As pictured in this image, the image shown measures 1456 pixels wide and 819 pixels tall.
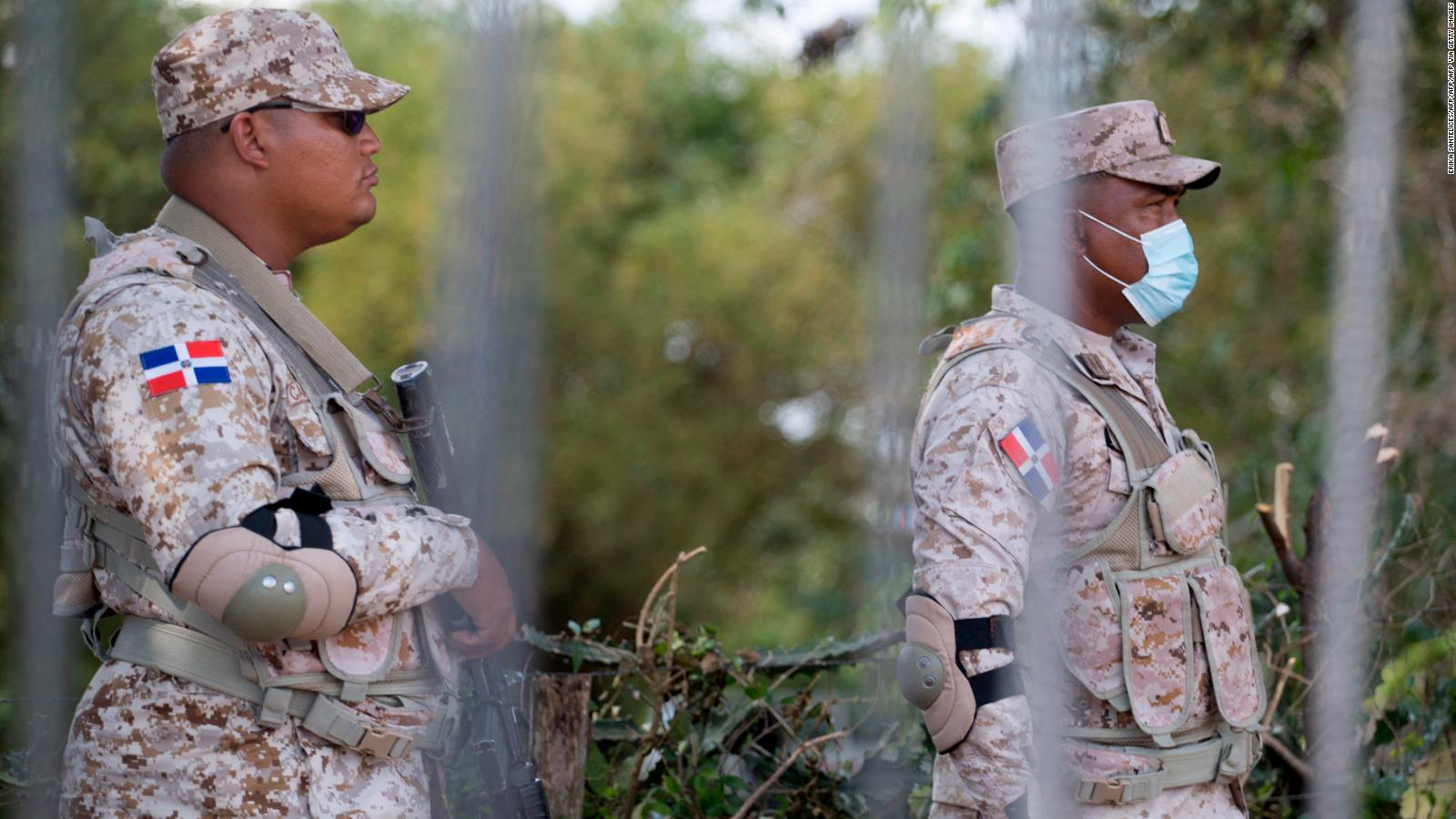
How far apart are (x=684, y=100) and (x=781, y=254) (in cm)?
605

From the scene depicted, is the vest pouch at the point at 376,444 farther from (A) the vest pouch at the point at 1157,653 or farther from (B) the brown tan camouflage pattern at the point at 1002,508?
(A) the vest pouch at the point at 1157,653

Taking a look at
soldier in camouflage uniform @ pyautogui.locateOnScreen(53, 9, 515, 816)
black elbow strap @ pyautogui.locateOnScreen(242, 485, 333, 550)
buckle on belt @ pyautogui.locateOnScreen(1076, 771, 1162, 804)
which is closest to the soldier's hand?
soldier in camouflage uniform @ pyautogui.locateOnScreen(53, 9, 515, 816)

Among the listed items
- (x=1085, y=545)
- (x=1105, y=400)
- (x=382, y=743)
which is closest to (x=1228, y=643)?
(x=1085, y=545)

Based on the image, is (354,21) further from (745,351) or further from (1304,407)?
(1304,407)

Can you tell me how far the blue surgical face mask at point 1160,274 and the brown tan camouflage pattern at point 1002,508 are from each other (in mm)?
126

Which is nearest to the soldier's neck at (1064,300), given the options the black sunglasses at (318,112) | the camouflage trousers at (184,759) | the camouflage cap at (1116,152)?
the camouflage cap at (1116,152)

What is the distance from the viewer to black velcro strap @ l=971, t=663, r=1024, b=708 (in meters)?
2.18

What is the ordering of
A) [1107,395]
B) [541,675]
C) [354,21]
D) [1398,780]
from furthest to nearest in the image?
[354,21] < [1398,780] < [541,675] < [1107,395]

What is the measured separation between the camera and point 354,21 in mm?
20922

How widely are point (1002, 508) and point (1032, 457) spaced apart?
10 centimetres

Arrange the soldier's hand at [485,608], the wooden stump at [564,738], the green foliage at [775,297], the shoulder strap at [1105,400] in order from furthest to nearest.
Result: the green foliage at [775,297]
the wooden stump at [564,738]
the shoulder strap at [1105,400]
the soldier's hand at [485,608]

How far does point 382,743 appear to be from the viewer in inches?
77.8

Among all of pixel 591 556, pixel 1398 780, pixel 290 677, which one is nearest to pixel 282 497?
pixel 290 677

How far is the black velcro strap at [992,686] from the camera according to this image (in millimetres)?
2180
